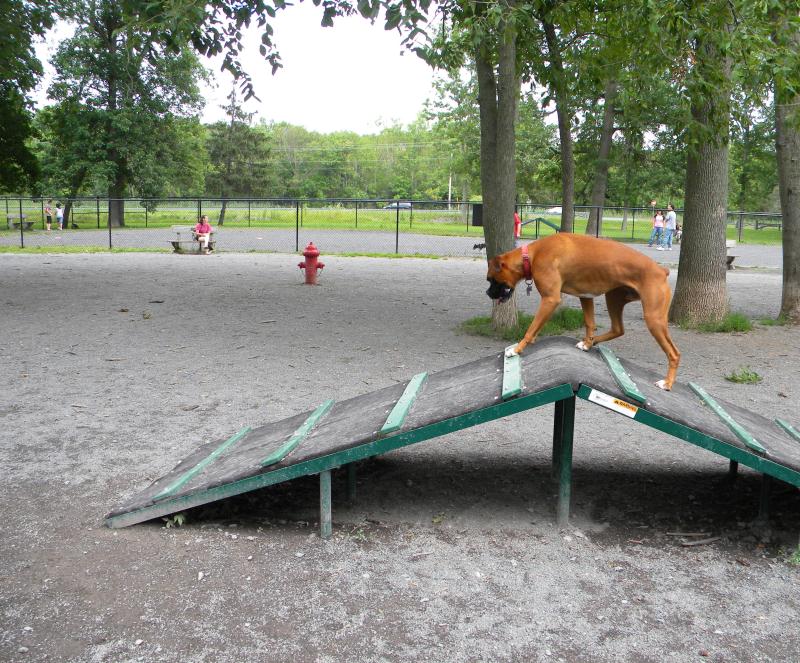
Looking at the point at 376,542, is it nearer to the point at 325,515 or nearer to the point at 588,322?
the point at 325,515

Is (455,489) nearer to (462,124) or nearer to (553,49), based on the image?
(553,49)

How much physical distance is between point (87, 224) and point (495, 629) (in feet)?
147

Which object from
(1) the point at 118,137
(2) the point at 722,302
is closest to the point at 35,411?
(2) the point at 722,302

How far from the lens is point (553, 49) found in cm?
1105

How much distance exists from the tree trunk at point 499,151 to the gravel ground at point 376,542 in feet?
7.70

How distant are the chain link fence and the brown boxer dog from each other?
51.7 feet

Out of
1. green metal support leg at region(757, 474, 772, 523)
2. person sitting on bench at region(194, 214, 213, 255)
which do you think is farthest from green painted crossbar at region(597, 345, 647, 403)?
person sitting on bench at region(194, 214, 213, 255)

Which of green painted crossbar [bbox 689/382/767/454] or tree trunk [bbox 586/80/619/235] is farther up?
tree trunk [bbox 586/80/619/235]

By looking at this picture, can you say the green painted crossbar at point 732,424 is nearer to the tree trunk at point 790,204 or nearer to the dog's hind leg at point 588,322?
the dog's hind leg at point 588,322

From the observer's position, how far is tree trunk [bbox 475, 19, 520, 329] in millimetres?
9812

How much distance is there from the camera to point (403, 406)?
4.62 metres

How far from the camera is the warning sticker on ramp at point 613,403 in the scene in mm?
4115

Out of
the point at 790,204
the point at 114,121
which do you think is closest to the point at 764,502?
the point at 790,204

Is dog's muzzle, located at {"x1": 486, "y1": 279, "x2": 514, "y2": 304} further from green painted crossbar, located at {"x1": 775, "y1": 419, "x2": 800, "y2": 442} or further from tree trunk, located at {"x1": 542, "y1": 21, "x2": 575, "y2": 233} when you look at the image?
tree trunk, located at {"x1": 542, "y1": 21, "x2": 575, "y2": 233}
